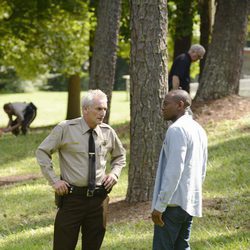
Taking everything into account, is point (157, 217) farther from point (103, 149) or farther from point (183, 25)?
point (183, 25)

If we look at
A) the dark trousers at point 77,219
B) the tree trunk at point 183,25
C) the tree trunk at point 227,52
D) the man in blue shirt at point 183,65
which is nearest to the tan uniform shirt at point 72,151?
the dark trousers at point 77,219

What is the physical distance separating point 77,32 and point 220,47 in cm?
1320

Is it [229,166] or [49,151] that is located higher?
[49,151]

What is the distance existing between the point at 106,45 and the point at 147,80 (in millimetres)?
6982

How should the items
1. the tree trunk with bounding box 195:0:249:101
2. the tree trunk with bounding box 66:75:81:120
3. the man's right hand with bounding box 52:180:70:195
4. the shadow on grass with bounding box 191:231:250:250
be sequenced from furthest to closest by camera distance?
the tree trunk with bounding box 66:75:81:120
the tree trunk with bounding box 195:0:249:101
the shadow on grass with bounding box 191:231:250:250
the man's right hand with bounding box 52:180:70:195

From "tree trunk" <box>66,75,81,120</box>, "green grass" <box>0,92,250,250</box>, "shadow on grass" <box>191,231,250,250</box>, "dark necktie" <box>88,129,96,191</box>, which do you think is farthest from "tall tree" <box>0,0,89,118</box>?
"dark necktie" <box>88,129,96,191</box>

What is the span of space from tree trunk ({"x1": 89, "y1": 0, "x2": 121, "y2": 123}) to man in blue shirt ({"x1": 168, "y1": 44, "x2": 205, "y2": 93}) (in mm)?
3863

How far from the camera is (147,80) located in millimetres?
9328

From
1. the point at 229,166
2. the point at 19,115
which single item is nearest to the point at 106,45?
the point at 19,115

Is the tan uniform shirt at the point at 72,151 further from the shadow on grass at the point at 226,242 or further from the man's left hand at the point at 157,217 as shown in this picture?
the shadow on grass at the point at 226,242

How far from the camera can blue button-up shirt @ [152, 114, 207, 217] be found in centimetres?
545

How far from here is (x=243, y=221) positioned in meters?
8.39

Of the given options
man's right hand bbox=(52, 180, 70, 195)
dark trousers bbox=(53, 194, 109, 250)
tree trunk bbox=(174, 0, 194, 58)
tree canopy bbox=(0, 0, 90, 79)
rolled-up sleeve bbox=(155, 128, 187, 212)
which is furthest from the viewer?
tree canopy bbox=(0, 0, 90, 79)

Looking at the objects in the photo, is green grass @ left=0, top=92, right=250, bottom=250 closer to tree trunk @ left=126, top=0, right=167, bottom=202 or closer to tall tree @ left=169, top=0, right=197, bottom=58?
tree trunk @ left=126, top=0, right=167, bottom=202
